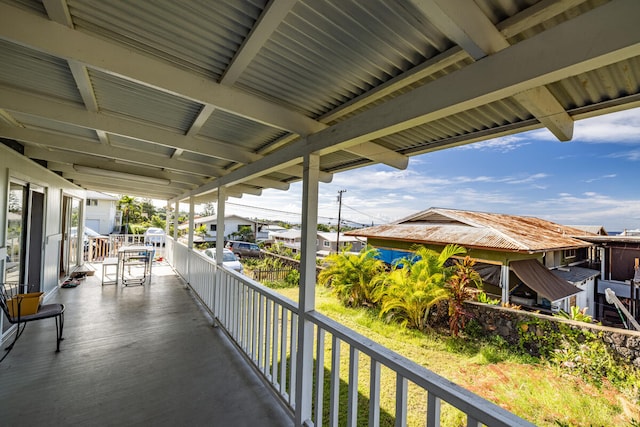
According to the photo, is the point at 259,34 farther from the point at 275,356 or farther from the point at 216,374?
the point at 216,374

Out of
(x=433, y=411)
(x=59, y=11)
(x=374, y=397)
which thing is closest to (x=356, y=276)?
(x=374, y=397)

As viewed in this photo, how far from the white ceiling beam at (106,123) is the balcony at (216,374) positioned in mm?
1525

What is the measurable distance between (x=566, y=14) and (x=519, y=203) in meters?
1.91

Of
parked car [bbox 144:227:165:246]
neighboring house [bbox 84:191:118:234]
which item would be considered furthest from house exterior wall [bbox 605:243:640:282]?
neighboring house [bbox 84:191:118:234]

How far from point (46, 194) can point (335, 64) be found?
5.66 metres

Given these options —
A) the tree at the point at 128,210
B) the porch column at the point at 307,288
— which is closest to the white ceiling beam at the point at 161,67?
the porch column at the point at 307,288

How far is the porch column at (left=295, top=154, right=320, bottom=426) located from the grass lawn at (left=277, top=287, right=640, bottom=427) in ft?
2.94

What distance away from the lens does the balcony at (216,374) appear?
1460 millimetres

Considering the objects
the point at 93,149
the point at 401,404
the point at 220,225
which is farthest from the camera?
the point at 220,225

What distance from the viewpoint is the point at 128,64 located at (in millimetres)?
1417

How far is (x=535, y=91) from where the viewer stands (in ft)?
3.89

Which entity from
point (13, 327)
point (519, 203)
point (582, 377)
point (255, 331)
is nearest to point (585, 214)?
point (519, 203)

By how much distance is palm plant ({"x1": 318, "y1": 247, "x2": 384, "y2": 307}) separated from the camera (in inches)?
242

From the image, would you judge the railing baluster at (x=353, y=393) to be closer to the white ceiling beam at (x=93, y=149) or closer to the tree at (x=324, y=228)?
the white ceiling beam at (x=93, y=149)
